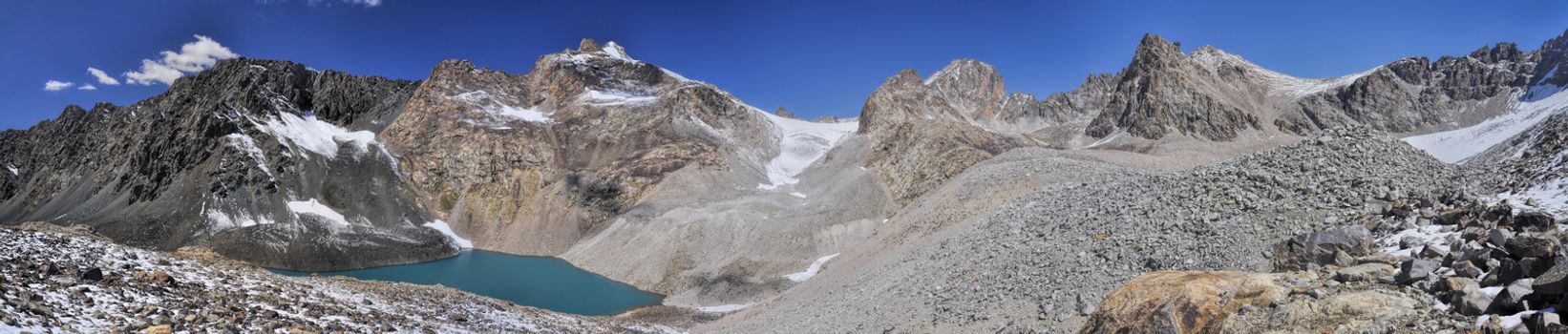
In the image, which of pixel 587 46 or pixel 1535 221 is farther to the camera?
pixel 587 46

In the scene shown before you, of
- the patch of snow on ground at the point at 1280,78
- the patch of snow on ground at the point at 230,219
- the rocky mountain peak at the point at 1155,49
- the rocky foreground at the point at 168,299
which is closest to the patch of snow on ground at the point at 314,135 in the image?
the patch of snow on ground at the point at 230,219

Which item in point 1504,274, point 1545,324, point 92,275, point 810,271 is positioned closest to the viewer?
point 1545,324

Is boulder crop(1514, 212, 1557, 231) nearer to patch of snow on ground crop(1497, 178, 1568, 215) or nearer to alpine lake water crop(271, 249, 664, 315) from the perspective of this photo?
patch of snow on ground crop(1497, 178, 1568, 215)

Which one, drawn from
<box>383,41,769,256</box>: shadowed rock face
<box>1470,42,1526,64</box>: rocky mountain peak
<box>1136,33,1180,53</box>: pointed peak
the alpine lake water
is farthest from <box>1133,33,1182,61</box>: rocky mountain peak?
the alpine lake water

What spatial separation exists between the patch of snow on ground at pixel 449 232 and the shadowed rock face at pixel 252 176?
108 inches

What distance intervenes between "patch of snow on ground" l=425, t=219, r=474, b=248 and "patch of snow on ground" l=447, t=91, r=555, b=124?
21.1m

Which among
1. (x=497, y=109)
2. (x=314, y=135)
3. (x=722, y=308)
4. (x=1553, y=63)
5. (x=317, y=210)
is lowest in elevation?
(x=722, y=308)

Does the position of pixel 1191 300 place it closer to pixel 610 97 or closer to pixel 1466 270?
pixel 1466 270

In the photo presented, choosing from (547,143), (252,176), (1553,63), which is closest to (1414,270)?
(252,176)

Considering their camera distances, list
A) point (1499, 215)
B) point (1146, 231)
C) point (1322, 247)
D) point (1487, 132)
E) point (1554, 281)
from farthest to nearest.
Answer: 1. point (1487, 132)
2. point (1146, 231)
3. point (1322, 247)
4. point (1499, 215)
5. point (1554, 281)

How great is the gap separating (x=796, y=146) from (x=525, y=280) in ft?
229

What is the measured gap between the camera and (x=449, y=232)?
3617 inches

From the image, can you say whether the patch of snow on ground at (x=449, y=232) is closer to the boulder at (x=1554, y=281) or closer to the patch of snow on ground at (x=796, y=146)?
the patch of snow on ground at (x=796, y=146)

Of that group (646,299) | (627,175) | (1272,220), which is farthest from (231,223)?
(1272,220)
